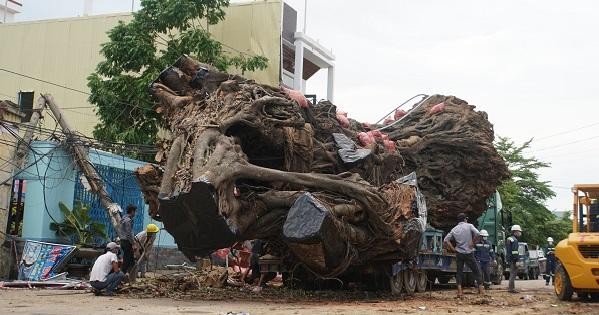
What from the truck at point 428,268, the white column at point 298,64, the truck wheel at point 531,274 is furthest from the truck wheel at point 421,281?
the truck wheel at point 531,274

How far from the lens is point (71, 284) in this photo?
13117 mm

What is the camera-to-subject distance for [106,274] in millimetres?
11336

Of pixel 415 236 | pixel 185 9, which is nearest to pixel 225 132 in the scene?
pixel 415 236

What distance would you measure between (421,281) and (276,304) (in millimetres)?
5074

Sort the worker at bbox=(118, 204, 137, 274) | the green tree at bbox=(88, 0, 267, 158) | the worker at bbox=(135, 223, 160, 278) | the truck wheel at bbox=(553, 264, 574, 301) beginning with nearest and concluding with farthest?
1. the truck wheel at bbox=(553, 264, 574, 301)
2. the worker at bbox=(118, 204, 137, 274)
3. the worker at bbox=(135, 223, 160, 278)
4. the green tree at bbox=(88, 0, 267, 158)

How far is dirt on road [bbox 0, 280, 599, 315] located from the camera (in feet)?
29.3

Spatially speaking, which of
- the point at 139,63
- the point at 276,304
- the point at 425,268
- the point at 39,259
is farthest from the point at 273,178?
the point at 139,63

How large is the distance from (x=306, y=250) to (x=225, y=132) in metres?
2.36

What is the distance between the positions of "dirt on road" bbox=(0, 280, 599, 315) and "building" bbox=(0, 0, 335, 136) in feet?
55.5

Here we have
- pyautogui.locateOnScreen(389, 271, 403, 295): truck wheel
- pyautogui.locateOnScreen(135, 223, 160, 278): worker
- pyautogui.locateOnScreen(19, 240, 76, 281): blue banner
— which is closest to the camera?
pyautogui.locateOnScreen(389, 271, 403, 295): truck wheel

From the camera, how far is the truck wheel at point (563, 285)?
39.2 ft

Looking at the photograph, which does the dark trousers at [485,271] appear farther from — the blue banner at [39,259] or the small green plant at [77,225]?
the blue banner at [39,259]

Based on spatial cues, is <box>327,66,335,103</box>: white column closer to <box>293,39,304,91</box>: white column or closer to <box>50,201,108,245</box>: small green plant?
<box>293,39,304,91</box>: white column

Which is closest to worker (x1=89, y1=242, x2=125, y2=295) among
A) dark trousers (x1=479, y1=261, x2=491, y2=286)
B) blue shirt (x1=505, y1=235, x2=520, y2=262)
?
dark trousers (x1=479, y1=261, x2=491, y2=286)
